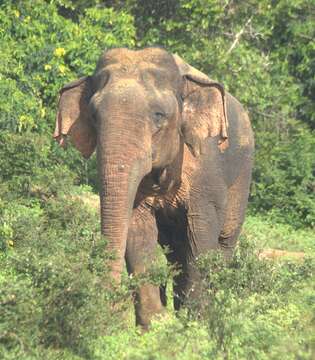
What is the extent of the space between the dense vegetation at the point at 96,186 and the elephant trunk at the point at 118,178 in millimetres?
189

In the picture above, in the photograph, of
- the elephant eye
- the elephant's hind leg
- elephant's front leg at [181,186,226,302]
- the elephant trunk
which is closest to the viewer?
the elephant trunk

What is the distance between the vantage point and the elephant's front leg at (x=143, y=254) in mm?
9000

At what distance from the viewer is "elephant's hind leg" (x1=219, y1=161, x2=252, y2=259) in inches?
401

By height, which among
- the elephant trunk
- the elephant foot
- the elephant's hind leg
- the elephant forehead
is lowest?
the elephant foot

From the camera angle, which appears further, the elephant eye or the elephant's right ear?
the elephant's right ear

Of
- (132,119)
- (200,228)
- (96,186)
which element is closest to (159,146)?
(132,119)

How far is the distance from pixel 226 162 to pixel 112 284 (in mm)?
2464

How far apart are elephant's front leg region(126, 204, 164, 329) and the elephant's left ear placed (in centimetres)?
59

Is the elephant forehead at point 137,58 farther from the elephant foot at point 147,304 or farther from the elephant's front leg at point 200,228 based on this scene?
the elephant foot at point 147,304

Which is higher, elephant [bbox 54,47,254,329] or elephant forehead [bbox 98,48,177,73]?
elephant forehead [bbox 98,48,177,73]

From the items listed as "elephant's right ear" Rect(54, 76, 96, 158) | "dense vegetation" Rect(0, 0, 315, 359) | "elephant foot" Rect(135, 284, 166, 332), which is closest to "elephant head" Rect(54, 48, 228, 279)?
"elephant's right ear" Rect(54, 76, 96, 158)

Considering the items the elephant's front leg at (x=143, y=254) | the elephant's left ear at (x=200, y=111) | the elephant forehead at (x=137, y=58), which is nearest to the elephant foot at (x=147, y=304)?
the elephant's front leg at (x=143, y=254)

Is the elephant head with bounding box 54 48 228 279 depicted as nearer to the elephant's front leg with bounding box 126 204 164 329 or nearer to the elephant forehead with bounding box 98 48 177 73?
the elephant forehead with bounding box 98 48 177 73

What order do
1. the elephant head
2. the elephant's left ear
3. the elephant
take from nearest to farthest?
1. the elephant head
2. the elephant
3. the elephant's left ear
